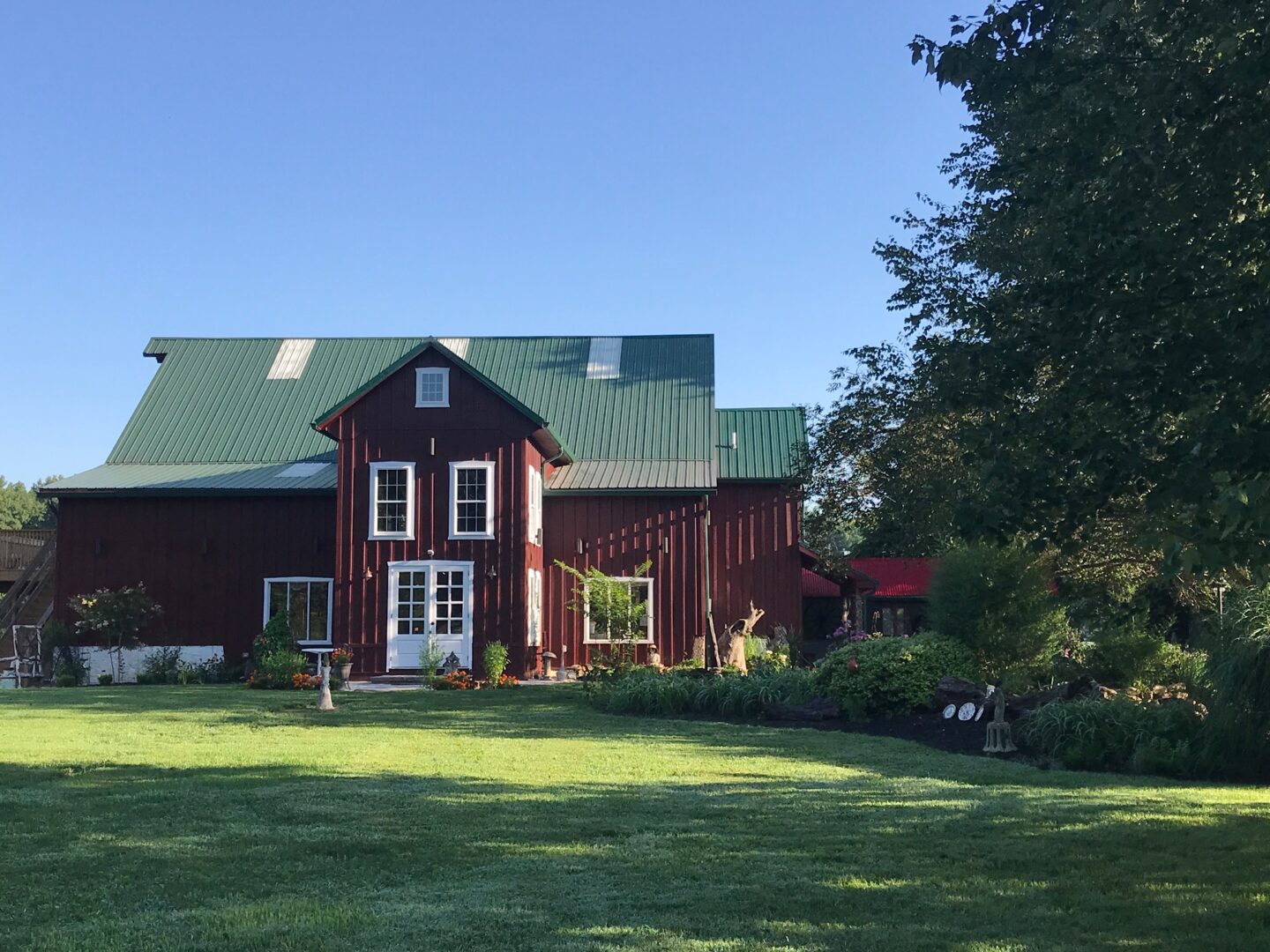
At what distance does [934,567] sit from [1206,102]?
1201cm

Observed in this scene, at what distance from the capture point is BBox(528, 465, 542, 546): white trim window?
85.6ft

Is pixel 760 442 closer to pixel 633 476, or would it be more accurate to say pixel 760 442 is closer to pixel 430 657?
pixel 633 476

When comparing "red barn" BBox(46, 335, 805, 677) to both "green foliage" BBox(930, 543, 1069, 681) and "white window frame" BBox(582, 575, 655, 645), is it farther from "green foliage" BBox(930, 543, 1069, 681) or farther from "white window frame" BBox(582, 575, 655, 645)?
"green foliage" BBox(930, 543, 1069, 681)

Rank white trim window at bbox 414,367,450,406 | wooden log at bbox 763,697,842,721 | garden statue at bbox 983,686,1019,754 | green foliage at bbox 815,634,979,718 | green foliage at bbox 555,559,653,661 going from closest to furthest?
garden statue at bbox 983,686,1019,754 < green foliage at bbox 815,634,979,718 < wooden log at bbox 763,697,842,721 < green foliage at bbox 555,559,653,661 < white trim window at bbox 414,367,450,406

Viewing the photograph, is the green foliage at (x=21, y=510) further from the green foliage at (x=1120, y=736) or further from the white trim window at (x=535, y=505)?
the green foliage at (x=1120, y=736)

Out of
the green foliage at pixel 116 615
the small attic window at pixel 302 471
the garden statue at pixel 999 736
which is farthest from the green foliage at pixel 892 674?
the green foliage at pixel 116 615

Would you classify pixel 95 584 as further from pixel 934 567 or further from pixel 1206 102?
pixel 1206 102

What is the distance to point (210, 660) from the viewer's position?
26.4 metres

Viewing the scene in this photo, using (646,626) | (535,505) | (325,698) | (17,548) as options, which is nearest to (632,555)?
(646,626)

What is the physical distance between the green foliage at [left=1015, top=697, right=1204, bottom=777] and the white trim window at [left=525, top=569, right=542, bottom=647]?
562 inches

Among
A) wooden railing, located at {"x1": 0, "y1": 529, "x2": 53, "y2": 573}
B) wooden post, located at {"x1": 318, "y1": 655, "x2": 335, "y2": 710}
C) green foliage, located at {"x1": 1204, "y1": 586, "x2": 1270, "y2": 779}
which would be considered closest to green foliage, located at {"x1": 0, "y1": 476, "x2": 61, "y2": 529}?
wooden railing, located at {"x1": 0, "y1": 529, "x2": 53, "y2": 573}

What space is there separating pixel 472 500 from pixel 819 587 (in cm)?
1549

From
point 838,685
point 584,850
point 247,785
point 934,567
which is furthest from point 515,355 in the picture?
point 584,850

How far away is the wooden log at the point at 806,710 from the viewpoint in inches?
607
